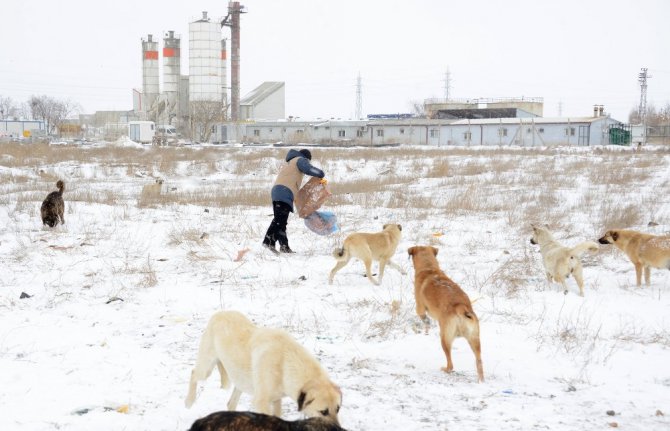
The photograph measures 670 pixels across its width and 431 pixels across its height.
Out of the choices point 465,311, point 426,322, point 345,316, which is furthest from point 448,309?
point 345,316

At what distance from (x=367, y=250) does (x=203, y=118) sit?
61978mm

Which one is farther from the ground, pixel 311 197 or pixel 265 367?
pixel 311 197

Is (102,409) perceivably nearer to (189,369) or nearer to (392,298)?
(189,369)

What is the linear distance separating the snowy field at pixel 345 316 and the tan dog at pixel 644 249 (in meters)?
0.30

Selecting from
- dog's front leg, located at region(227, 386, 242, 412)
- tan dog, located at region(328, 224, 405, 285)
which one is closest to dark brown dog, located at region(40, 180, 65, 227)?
tan dog, located at region(328, 224, 405, 285)

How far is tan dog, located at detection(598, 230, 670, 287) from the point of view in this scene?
7.82 metres

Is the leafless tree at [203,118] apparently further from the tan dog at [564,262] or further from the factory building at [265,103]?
the tan dog at [564,262]

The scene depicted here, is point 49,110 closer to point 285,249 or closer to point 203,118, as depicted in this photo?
point 203,118

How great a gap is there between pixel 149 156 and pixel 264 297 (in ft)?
101

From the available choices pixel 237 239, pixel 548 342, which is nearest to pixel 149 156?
pixel 237 239

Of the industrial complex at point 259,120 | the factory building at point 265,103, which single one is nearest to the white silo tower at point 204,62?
the industrial complex at point 259,120

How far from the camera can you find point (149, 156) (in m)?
36.2

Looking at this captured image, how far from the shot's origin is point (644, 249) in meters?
7.98

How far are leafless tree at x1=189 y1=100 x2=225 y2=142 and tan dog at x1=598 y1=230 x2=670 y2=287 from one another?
62.2 meters
